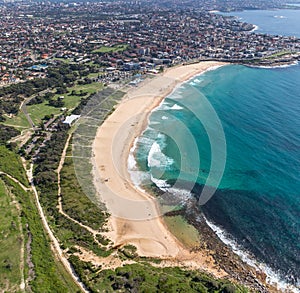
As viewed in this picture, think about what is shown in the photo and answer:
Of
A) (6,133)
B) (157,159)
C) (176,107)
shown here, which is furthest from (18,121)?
(176,107)

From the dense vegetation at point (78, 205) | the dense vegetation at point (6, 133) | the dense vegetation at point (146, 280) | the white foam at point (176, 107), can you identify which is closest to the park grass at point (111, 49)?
the white foam at point (176, 107)

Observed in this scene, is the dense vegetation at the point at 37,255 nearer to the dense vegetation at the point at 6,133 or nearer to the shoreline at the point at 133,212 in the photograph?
the shoreline at the point at 133,212

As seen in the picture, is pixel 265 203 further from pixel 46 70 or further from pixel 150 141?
pixel 46 70

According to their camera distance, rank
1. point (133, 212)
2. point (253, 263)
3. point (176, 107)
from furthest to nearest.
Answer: point (176, 107) < point (133, 212) < point (253, 263)

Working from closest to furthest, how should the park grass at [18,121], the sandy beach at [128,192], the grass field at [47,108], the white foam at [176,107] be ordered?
1. the sandy beach at [128,192]
2. the park grass at [18,121]
3. the grass field at [47,108]
4. the white foam at [176,107]

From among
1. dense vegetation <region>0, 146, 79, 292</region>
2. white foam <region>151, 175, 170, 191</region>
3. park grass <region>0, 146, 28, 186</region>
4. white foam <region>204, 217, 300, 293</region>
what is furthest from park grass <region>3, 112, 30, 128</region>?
white foam <region>204, 217, 300, 293</region>

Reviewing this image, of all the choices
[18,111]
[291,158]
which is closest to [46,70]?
[18,111]

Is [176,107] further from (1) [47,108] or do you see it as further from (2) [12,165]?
(2) [12,165]
